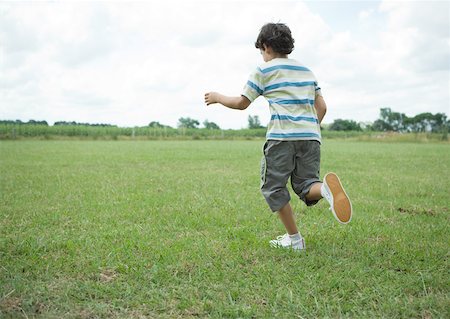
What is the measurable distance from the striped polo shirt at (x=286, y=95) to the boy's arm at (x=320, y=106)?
0.17 m

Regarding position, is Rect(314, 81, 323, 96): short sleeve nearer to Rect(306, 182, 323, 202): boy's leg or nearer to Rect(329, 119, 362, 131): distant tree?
Rect(306, 182, 323, 202): boy's leg

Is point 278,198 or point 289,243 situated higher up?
point 278,198

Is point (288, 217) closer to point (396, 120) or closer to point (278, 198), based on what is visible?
point (278, 198)

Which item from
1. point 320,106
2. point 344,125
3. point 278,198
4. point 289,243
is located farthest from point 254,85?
point 344,125

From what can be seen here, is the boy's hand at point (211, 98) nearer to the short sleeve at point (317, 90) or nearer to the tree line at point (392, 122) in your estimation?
the short sleeve at point (317, 90)

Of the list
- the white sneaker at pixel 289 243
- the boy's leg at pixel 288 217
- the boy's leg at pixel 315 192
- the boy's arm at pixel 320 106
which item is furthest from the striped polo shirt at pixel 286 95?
the white sneaker at pixel 289 243

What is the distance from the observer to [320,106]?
3.25 meters

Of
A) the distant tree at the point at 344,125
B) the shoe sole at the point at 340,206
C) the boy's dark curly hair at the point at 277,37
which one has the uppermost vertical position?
the distant tree at the point at 344,125

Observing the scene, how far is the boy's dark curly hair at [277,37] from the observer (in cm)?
303

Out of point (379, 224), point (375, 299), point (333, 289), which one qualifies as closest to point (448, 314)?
point (375, 299)

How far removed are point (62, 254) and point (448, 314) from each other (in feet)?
8.28

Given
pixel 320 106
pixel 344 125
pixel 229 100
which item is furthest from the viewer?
pixel 344 125

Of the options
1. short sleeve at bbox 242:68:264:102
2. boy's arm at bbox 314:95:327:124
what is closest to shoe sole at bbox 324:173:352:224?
boy's arm at bbox 314:95:327:124

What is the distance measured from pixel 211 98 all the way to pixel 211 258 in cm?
117
